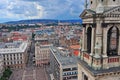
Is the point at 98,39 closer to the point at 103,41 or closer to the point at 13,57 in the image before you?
the point at 103,41

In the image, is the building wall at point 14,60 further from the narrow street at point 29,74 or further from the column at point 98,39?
the column at point 98,39

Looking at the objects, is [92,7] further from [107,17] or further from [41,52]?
[41,52]

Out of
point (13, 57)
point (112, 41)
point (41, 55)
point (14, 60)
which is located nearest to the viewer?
point (112, 41)

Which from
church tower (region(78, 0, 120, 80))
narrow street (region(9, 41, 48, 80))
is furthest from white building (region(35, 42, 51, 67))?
church tower (region(78, 0, 120, 80))

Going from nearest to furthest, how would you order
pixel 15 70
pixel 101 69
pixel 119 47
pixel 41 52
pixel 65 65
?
1. pixel 101 69
2. pixel 119 47
3. pixel 65 65
4. pixel 15 70
5. pixel 41 52

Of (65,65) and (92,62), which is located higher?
(92,62)

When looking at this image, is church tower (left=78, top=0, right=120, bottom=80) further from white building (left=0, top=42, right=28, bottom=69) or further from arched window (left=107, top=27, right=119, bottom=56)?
white building (left=0, top=42, right=28, bottom=69)

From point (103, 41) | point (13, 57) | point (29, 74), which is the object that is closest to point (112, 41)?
point (103, 41)

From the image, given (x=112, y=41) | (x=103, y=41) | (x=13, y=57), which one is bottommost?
(x=13, y=57)

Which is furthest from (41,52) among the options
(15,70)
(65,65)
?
(65,65)
